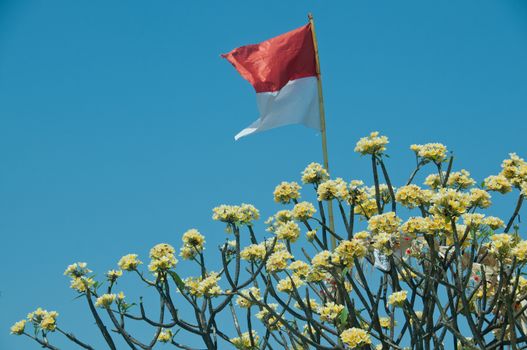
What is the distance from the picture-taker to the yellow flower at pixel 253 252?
663 cm

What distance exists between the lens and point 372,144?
6836 mm

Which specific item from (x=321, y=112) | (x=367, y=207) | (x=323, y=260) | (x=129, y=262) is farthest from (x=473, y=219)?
(x=321, y=112)

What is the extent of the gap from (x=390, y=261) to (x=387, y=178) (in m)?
1.08

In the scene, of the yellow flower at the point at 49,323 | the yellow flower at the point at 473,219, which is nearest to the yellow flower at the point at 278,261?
the yellow flower at the point at 473,219

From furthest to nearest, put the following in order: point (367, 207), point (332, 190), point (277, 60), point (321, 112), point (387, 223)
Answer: point (277, 60) → point (321, 112) → point (367, 207) → point (332, 190) → point (387, 223)

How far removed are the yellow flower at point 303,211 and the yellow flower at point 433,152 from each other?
1263 millimetres

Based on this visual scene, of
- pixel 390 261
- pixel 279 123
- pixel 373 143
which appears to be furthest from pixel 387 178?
pixel 279 123

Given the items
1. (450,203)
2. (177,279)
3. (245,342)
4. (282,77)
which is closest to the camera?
(450,203)

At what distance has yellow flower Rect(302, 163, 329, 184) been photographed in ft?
23.9

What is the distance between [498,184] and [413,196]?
925mm

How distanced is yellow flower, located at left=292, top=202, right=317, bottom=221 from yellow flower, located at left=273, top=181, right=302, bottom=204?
431 mm

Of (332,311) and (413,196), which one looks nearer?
(332,311)

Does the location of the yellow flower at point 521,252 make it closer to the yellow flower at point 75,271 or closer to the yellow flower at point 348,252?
the yellow flower at point 348,252

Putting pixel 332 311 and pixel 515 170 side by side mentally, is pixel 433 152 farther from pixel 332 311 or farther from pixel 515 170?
pixel 332 311
